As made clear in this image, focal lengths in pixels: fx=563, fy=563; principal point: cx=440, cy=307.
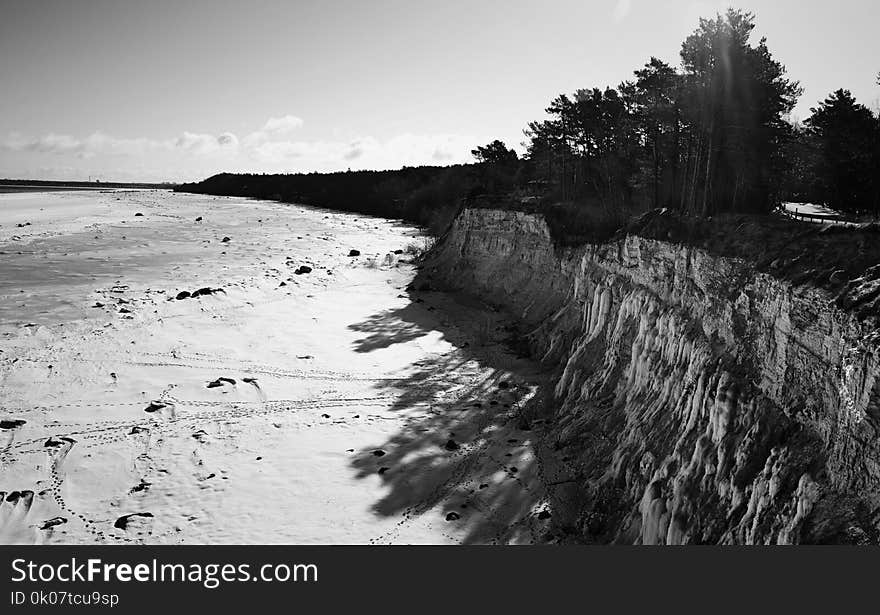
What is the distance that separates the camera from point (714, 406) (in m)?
11.3

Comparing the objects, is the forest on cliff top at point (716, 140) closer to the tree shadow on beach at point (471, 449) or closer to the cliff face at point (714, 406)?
the cliff face at point (714, 406)

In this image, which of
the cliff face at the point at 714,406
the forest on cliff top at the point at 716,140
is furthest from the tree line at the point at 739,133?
the cliff face at the point at 714,406

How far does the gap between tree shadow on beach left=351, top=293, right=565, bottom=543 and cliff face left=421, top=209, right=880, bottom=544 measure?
0.98 meters

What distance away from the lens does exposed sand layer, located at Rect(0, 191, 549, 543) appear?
40.8 feet

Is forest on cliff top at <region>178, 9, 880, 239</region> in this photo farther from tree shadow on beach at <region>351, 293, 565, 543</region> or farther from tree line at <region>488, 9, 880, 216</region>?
tree shadow on beach at <region>351, 293, 565, 543</region>

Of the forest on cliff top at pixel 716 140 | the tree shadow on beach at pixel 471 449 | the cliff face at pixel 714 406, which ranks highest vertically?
the forest on cliff top at pixel 716 140

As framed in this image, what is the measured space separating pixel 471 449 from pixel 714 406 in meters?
6.88

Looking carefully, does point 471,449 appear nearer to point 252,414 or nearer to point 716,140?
point 252,414

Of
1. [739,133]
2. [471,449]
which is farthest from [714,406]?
[739,133]

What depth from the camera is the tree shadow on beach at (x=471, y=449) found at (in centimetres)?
1294

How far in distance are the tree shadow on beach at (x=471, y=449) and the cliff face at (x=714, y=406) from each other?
0.98 metres

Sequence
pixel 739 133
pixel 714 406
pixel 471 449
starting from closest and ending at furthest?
1. pixel 714 406
2. pixel 471 449
3. pixel 739 133

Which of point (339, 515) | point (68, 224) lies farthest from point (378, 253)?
point (339, 515)

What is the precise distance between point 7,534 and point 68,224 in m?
56.5
